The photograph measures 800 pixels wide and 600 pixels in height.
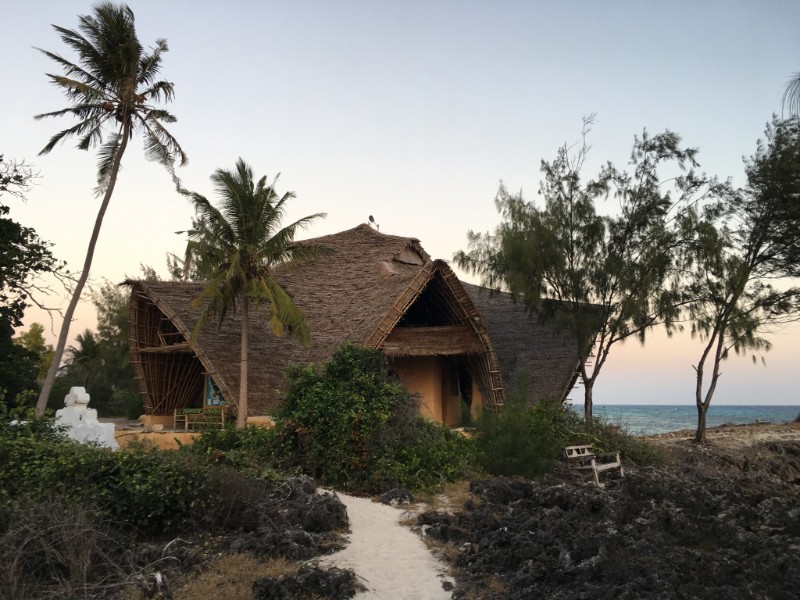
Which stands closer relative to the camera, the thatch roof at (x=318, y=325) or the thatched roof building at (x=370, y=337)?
the thatch roof at (x=318, y=325)

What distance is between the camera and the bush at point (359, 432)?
11.2m

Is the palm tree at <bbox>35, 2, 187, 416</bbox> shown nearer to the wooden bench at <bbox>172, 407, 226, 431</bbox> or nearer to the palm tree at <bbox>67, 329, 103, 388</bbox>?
the wooden bench at <bbox>172, 407, 226, 431</bbox>

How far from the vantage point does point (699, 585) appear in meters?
5.71

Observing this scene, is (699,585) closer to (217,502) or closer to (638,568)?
(638,568)

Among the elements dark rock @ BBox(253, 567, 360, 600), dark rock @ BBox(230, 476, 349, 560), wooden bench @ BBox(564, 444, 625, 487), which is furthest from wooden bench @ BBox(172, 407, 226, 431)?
dark rock @ BBox(253, 567, 360, 600)

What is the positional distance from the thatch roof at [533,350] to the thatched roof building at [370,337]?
0.04 meters

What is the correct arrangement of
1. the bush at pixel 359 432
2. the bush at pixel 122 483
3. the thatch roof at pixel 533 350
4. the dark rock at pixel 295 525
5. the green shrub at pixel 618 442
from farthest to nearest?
the thatch roof at pixel 533 350
the green shrub at pixel 618 442
the bush at pixel 359 432
the bush at pixel 122 483
the dark rock at pixel 295 525

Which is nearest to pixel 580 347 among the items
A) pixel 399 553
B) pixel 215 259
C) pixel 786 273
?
pixel 786 273

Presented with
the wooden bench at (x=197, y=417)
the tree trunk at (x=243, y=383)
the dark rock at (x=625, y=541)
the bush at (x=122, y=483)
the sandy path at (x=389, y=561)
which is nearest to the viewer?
the dark rock at (x=625, y=541)

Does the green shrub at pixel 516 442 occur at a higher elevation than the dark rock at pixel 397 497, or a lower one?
higher

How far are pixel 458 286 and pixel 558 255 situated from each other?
3152 mm

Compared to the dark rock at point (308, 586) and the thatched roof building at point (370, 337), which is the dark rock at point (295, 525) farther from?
the thatched roof building at point (370, 337)

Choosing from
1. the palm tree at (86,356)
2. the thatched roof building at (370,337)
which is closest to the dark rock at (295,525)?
the thatched roof building at (370,337)

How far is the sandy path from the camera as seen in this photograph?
6.54m
